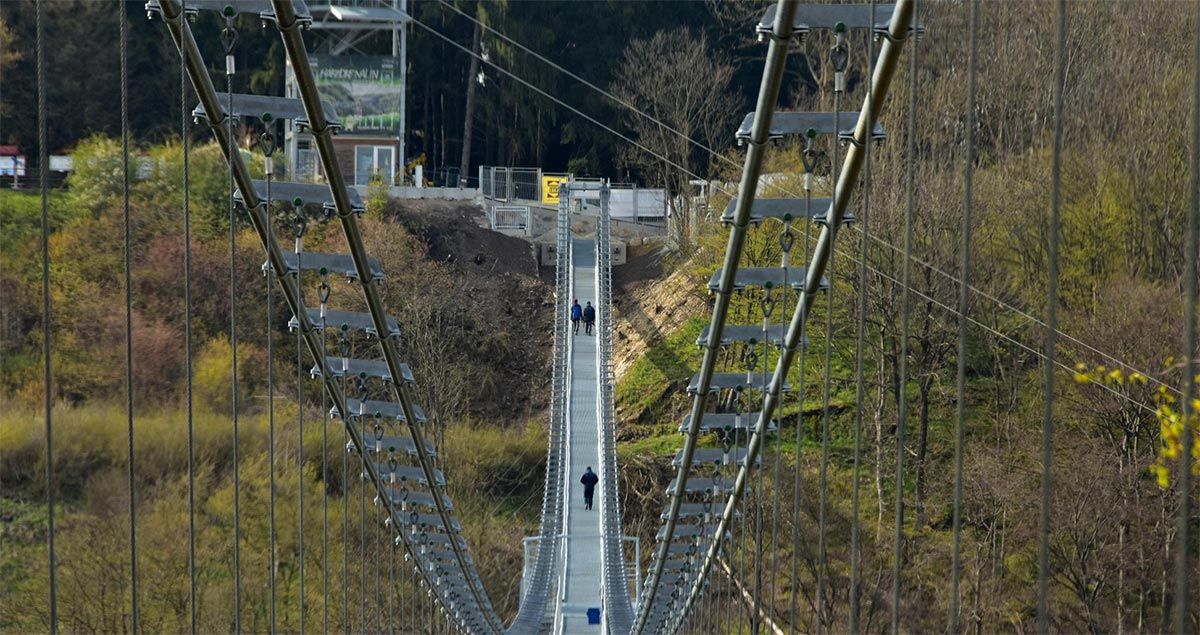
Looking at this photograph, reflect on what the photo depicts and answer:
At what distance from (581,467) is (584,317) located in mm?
6343

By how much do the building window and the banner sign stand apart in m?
0.61

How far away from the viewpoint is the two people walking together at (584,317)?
3472cm

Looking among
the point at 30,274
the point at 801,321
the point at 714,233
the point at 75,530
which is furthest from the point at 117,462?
the point at 801,321

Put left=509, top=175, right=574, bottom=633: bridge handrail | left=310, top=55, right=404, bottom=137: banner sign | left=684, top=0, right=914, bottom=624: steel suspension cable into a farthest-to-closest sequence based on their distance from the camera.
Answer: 1. left=310, top=55, right=404, bottom=137: banner sign
2. left=509, top=175, right=574, bottom=633: bridge handrail
3. left=684, top=0, right=914, bottom=624: steel suspension cable

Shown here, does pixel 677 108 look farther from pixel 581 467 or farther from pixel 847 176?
pixel 847 176

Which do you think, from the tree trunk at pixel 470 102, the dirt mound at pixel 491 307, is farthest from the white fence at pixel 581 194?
the dirt mound at pixel 491 307

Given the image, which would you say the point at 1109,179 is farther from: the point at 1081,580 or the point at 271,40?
the point at 271,40

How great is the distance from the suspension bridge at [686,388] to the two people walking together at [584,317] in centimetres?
153

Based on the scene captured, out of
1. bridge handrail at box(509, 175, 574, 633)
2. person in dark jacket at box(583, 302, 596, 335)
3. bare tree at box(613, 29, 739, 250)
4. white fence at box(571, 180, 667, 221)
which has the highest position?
bare tree at box(613, 29, 739, 250)

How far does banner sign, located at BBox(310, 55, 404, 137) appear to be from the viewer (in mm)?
41188

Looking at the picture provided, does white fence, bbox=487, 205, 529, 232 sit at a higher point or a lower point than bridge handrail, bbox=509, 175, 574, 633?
higher

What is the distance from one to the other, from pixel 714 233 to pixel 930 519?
8.88 m

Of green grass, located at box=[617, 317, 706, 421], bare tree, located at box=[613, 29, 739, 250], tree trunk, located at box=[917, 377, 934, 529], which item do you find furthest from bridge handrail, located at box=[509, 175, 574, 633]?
tree trunk, located at box=[917, 377, 934, 529]

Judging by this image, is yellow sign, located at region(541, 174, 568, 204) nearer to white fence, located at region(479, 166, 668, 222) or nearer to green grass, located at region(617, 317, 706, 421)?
white fence, located at region(479, 166, 668, 222)
